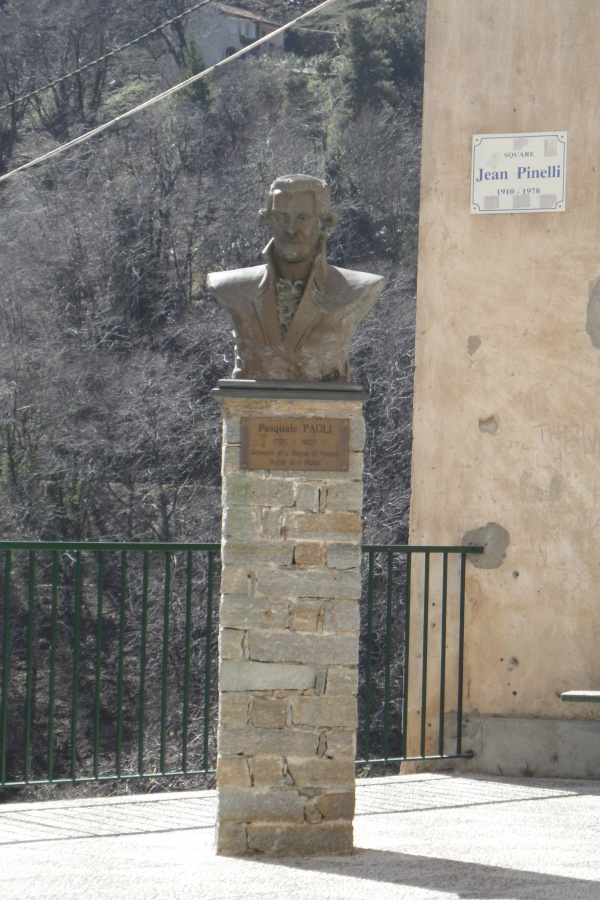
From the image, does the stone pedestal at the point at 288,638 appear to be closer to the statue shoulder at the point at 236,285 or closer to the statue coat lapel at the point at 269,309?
the statue coat lapel at the point at 269,309

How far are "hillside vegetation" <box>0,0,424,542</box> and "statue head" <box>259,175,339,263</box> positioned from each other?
15.6m

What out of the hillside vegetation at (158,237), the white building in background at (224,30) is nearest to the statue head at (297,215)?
the hillside vegetation at (158,237)

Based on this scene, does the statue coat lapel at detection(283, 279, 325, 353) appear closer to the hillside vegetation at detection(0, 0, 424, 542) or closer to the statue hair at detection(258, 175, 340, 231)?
the statue hair at detection(258, 175, 340, 231)

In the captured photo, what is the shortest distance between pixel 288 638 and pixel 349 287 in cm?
113

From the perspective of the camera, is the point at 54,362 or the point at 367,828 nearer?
the point at 367,828

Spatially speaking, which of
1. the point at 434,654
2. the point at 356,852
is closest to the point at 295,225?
the point at 356,852

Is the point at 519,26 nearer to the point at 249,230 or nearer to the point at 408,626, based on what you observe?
the point at 408,626

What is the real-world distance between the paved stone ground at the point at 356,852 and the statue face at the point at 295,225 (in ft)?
6.21

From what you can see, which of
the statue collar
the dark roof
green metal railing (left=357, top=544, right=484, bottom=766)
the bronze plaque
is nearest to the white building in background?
the dark roof

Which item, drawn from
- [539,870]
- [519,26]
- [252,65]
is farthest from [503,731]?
[252,65]

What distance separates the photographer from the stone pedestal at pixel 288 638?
3.99 metres

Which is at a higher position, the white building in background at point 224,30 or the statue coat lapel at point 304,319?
the white building in background at point 224,30

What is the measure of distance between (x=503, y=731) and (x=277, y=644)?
6.90 feet

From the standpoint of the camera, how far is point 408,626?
5895 mm
